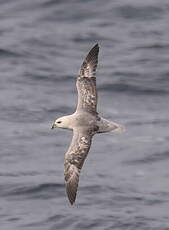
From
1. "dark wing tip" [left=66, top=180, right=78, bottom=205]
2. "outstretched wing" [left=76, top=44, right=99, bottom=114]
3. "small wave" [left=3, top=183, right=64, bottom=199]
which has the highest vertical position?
"outstretched wing" [left=76, top=44, right=99, bottom=114]

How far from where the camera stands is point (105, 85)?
86.0 feet

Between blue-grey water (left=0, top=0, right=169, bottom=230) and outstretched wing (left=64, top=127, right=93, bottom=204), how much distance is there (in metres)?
3.19

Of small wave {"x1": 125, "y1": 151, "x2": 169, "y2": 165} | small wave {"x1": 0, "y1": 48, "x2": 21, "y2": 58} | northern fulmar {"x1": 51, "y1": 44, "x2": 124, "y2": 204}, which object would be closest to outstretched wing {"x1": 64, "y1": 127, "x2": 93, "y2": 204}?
northern fulmar {"x1": 51, "y1": 44, "x2": 124, "y2": 204}

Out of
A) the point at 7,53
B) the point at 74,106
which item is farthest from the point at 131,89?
the point at 7,53

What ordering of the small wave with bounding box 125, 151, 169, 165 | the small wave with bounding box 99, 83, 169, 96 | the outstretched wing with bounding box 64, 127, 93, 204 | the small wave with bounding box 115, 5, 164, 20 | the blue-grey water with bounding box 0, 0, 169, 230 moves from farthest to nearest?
the small wave with bounding box 115, 5, 164, 20 < the small wave with bounding box 99, 83, 169, 96 < the small wave with bounding box 125, 151, 169, 165 < the blue-grey water with bounding box 0, 0, 169, 230 < the outstretched wing with bounding box 64, 127, 93, 204

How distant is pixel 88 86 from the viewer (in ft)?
61.7

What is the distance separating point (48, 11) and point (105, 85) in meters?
5.00

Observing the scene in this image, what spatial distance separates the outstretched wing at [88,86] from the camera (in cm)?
1841

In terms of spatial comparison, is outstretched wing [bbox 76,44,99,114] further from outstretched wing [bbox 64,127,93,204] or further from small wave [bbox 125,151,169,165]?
small wave [bbox 125,151,169,165]

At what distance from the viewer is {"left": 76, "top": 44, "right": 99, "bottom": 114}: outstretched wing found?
18406 mm

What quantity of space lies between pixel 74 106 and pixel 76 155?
302 inches

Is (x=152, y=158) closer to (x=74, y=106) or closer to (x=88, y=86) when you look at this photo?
(x=74, y=106)

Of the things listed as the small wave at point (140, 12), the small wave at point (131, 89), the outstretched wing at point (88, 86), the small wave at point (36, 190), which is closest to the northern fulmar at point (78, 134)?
the outstretched wing at point (88, 86)

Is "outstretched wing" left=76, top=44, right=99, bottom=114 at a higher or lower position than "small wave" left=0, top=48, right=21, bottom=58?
higher
